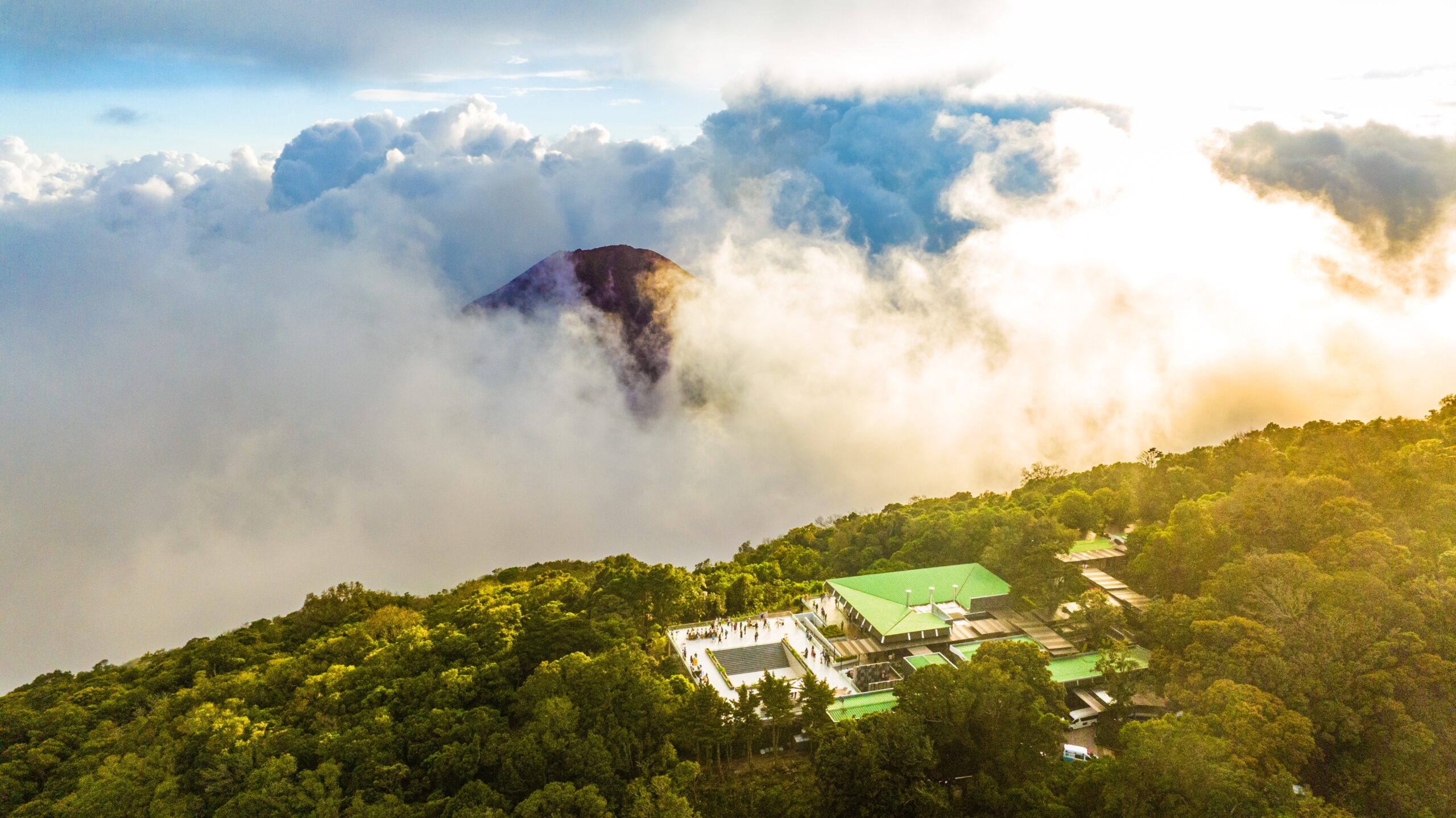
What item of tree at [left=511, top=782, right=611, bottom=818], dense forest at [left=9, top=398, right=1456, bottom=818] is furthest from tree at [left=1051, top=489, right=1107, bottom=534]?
tree at [left=511, top=782, right=611, bottom=818]

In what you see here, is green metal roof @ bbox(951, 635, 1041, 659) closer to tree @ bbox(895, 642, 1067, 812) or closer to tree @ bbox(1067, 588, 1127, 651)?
tree @ bbox(1067, 588, 1127, 651)

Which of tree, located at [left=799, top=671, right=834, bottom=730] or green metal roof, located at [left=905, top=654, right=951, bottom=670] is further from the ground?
tree, located at [left=799, top=671, right=834, bottom=730]

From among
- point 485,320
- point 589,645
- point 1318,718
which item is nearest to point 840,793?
point 589,645

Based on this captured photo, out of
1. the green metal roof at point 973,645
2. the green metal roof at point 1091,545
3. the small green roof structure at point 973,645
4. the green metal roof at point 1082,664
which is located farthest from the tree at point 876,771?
the green metal roof at point 1091,545

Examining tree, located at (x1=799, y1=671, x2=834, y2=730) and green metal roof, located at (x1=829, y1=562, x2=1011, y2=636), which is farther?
green metal roof, located at (x1=829, y1=562, x2=1011, y2=636)

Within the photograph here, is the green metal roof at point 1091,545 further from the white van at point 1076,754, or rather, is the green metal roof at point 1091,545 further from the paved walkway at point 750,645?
the paved walkway at point 750,645

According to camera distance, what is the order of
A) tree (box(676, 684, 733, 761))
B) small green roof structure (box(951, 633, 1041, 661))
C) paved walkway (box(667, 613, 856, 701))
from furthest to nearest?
small green roof structure (box(951, 633, 1041, 661)) → paved walkway (box(667, 613, 856, 701)) → tree (box(676, 684, 733, 761))
